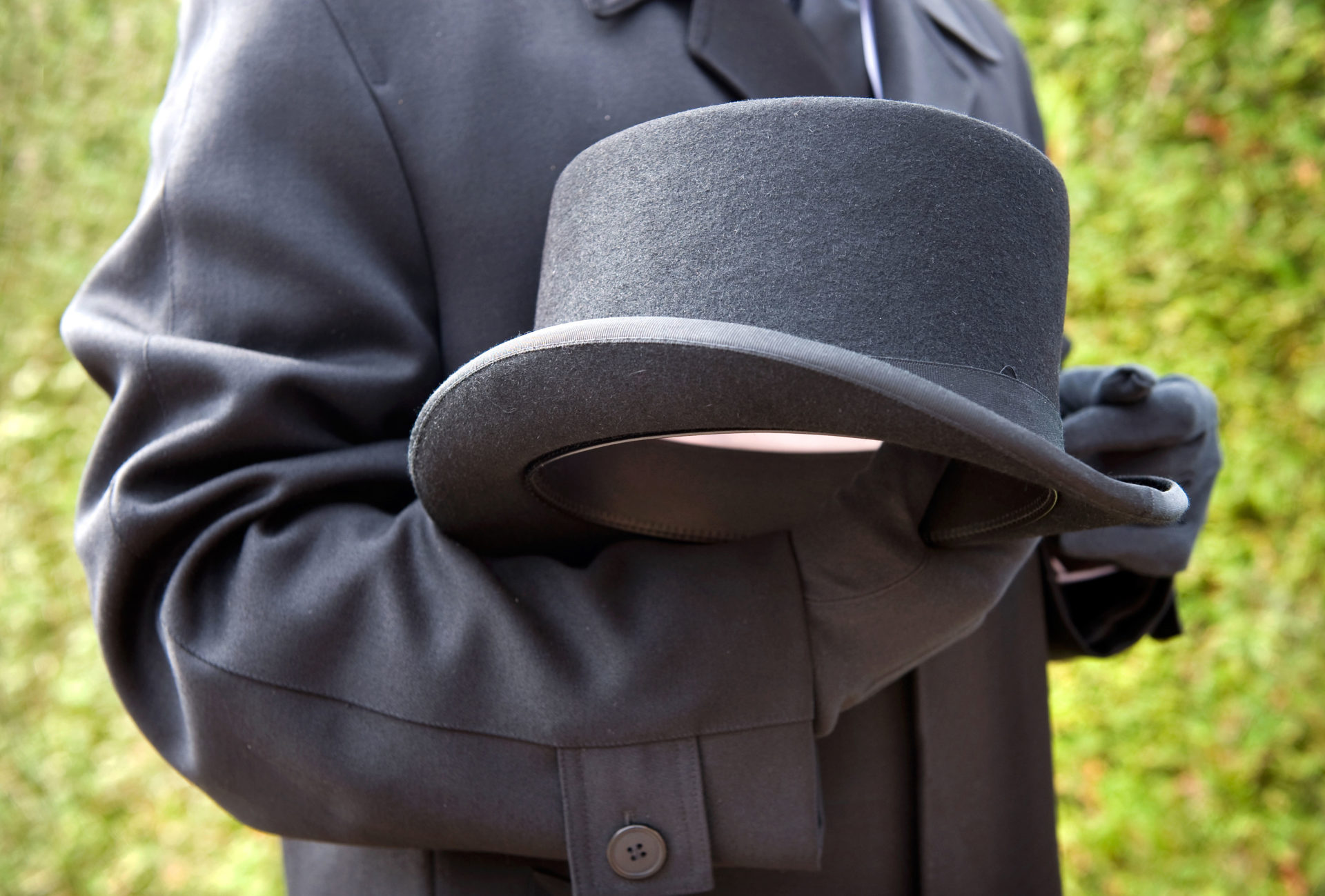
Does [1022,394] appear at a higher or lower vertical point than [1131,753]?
higher

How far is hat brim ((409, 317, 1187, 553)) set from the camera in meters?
0.58

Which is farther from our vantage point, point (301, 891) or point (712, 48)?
point (301, 891)

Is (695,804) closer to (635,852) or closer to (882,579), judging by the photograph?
(635,852)

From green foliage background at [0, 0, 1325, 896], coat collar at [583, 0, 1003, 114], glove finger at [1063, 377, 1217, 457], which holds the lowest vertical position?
green foliage background at [0, 0, 1325, 896]

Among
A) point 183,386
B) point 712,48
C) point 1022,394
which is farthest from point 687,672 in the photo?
point 712,48

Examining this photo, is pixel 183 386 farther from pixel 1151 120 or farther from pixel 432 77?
pixel 1151 120

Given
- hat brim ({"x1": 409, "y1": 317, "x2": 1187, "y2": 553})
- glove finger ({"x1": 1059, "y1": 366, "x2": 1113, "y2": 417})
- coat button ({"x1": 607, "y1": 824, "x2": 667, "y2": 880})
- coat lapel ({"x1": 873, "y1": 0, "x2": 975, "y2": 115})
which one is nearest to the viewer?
hat brim ({"x1": 409, "y1": 317, "x2": 1187, "y2": 553})

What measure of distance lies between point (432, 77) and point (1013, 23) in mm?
1920

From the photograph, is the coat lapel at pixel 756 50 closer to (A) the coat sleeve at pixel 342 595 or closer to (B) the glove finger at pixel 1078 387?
(A) the coat sleeve at pixel 342 595

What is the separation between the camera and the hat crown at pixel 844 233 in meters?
0.67

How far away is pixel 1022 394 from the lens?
0.70m

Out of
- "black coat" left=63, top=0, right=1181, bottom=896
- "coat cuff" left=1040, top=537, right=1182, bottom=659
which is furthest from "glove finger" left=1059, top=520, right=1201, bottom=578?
"black coat" left=63, top=0, right=1181, bottom=896

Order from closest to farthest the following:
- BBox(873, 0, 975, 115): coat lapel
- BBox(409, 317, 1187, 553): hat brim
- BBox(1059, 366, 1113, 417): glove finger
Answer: BBox(409, 317, 1187, 553): hat brim < BBox(873, 0, 975, 115): coat lapel < BBox(1059, 366, 1113, 417): glove finger

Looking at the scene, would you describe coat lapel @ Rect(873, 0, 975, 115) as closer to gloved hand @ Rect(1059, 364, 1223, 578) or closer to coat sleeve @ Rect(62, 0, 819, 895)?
gloved hand @ Rect(1059, 364, 1223, 578)
